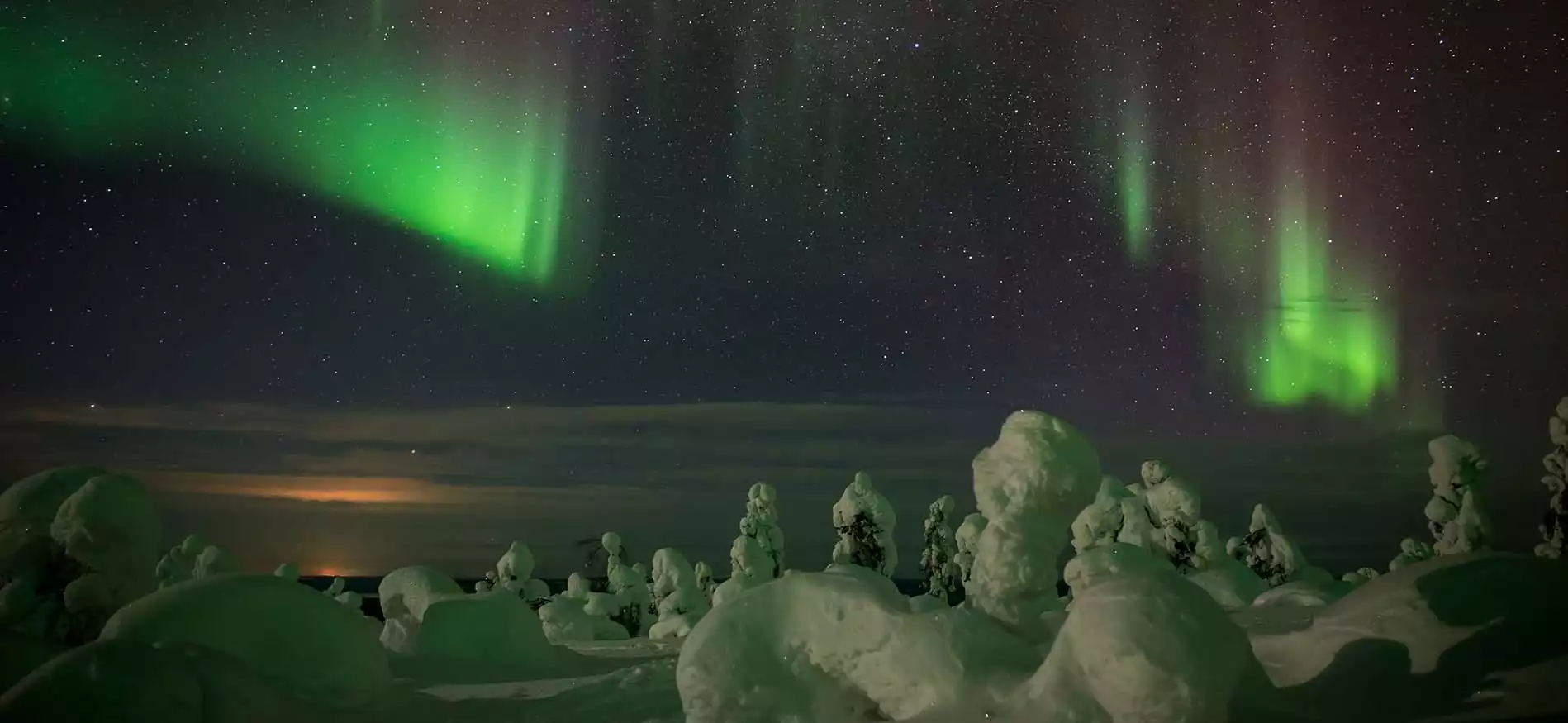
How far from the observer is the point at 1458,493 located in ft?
66.9

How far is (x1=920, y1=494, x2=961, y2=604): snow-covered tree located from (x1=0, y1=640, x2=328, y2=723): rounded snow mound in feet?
97.5

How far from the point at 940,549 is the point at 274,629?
28072mm

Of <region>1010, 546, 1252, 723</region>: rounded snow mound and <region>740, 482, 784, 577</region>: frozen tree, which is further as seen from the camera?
<region>740, 482, 784, 577</region>: frozen tree

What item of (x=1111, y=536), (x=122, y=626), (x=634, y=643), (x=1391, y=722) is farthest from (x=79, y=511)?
(x=1111, y=536)

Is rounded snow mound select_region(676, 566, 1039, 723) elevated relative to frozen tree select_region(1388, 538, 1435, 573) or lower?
elevated

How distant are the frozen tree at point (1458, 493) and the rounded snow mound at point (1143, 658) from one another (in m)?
15.5

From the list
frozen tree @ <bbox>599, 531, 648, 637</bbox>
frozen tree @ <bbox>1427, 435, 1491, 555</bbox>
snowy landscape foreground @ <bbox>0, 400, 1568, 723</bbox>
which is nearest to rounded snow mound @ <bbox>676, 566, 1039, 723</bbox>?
snowy landscape foreground @ <bbox>0, 400, 1568, 723</bbox>

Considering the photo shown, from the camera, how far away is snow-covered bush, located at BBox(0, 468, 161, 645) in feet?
44.2

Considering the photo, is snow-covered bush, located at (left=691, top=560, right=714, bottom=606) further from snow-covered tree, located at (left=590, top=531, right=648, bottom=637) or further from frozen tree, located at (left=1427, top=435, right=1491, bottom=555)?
frozen tree, located at (left=1427, top=435, right=1491, bottom=555)

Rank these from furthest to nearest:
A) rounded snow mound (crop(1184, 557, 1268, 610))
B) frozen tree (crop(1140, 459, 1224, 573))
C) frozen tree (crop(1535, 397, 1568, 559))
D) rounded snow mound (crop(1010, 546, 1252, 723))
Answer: frozen tree (crop(1140, 459, 1224, 573))
rounded snow mound (crop(1184, 557, 1268, 610))
frozen tree (crop(1535, 397, 1568, 559))
rounded snow mound (crop(1010, 546, 1252, 723))

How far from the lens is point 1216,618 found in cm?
777

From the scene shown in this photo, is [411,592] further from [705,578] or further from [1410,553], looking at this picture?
[1410,553]

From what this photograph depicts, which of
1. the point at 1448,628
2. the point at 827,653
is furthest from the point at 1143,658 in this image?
the point at 1448,628

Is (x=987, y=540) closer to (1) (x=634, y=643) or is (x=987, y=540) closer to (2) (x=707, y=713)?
(2) (x=707, y=713)
